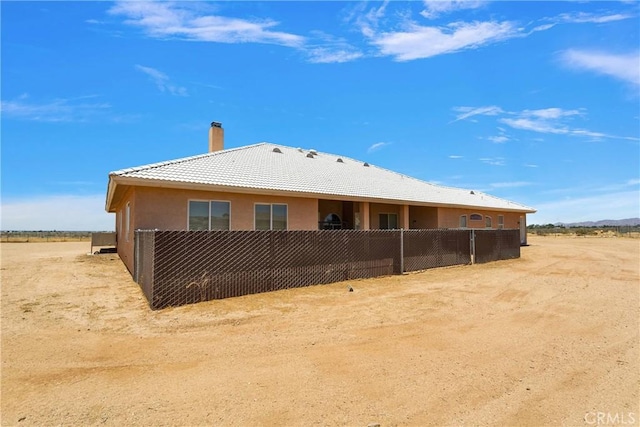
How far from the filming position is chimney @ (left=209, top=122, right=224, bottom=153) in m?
19.7

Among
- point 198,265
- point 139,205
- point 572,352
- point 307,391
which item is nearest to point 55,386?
point 307,391

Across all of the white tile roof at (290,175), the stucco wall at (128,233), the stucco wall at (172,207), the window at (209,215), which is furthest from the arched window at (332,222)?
the stucco wall at (128,233)

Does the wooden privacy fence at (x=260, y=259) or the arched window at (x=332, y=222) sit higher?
the arched window at (x=332, y=222)

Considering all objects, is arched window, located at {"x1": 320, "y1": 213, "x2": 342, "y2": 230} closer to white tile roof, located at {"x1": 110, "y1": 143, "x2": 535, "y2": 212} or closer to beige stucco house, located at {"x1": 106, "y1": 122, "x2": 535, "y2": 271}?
beige stucco house, located at {"x1": 106, "y1": 122, "x2": 535, "y2": 271}

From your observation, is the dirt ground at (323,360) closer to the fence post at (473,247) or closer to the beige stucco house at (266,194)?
the beige stucco house at (266,194)

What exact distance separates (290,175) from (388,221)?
7.88 meters

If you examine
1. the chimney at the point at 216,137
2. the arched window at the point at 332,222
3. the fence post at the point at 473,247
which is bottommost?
the fence post at the point at 473,247

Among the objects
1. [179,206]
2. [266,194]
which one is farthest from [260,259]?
[266,194]

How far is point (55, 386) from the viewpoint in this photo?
13.4 feet

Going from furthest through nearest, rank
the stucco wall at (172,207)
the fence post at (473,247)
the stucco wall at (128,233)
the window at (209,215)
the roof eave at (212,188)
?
the fence post at (473,247) → the window at (209,215) → the stucco wall at (128,233) → the stucco wall at (172,207) → the roof eave at (212,188)

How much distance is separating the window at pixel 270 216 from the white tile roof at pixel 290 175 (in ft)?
3.05

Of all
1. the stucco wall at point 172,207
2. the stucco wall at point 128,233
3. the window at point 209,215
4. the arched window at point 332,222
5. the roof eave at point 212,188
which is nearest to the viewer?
the roof eave at point 212,188

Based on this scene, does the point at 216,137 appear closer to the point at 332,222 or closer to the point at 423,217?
the point at 332,222

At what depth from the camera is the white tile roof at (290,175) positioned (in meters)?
12.8
